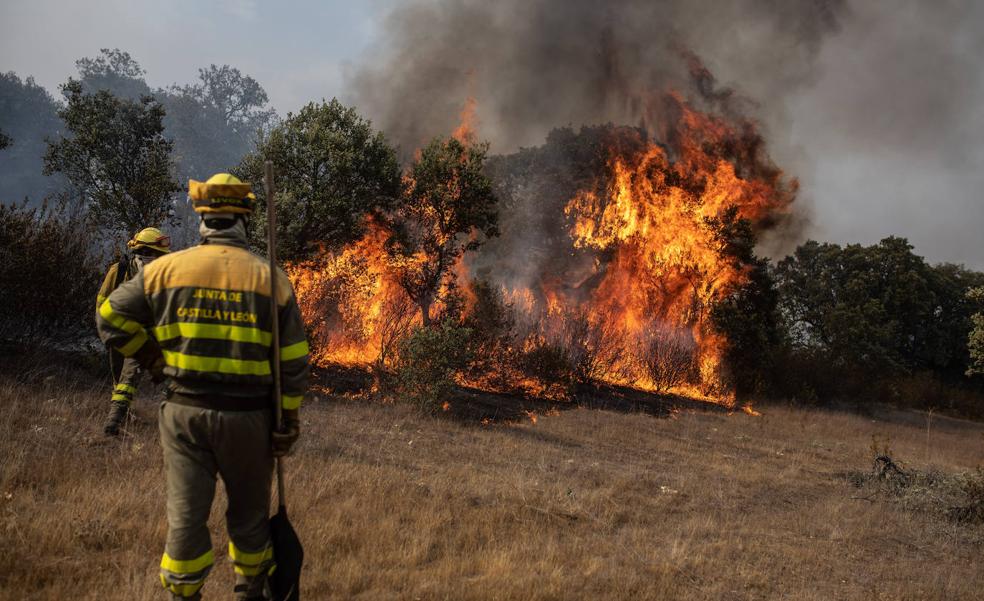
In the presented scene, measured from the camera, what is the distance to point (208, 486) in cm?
308

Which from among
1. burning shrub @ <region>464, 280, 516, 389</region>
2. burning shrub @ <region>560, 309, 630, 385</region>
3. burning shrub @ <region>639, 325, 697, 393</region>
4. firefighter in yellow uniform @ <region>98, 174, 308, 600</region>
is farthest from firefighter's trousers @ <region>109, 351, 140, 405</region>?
burning shrub @ <region>639, 325, 697, 393</region>

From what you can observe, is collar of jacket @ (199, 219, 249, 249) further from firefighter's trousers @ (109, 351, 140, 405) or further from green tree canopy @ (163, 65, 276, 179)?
green tree canopy @ (163, 65, 276, 179)

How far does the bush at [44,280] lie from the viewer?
35.0 feet

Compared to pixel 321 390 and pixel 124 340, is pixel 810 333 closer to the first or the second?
pixel 321 390

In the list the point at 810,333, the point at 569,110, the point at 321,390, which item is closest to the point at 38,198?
the point at 569,110

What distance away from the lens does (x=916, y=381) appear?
2858cm

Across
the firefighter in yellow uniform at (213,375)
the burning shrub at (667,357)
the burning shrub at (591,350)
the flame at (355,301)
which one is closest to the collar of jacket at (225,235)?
the firefighter in yellow uniform at (213,375)

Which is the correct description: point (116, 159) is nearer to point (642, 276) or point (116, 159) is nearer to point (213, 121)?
point (642, 276)

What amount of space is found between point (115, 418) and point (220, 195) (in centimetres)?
504

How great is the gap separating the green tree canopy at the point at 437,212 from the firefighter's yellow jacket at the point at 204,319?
1274cm

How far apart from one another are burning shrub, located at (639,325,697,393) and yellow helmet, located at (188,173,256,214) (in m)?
18.3

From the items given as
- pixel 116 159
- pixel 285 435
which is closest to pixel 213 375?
pixel 285 435

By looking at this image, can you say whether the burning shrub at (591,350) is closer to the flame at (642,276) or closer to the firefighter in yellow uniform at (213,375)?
the flame at (642,276)

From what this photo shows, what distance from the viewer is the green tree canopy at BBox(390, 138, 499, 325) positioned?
1573cm
